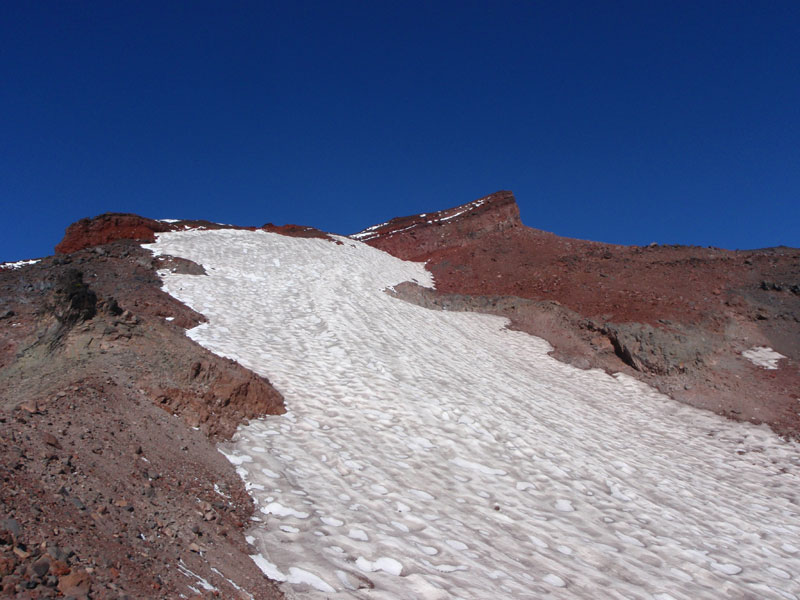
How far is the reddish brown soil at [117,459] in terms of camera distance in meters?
3.48

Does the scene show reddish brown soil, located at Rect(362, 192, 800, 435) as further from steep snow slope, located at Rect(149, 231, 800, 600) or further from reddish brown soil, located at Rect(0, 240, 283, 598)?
reddish brown soil, located at Rect(0, 240, 283, 598)

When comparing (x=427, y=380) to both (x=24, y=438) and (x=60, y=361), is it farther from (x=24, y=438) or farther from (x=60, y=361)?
(x=24, y=438)

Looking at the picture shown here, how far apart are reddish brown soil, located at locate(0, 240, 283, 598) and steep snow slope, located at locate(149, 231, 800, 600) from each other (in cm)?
50

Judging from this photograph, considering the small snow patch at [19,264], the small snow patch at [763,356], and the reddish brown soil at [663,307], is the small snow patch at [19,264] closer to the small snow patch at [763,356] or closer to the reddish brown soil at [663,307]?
the reddish brown soil at [663,307]

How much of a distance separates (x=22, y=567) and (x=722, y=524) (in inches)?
384

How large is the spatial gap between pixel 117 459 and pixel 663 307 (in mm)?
20043

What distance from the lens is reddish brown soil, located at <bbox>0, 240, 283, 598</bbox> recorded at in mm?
3477

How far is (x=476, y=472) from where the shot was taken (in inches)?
326

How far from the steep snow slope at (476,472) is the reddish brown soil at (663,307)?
1474mm

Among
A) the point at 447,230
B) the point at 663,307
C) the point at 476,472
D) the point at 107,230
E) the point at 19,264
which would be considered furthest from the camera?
the point at 447,230

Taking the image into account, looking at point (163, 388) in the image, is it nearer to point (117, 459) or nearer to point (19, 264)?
point (117, 459)

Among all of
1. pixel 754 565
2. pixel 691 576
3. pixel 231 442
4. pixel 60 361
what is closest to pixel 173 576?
pixel 231 442

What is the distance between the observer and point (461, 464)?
8453 mm

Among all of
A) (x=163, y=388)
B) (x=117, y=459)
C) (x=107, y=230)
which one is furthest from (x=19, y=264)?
(x=117, y=459)
